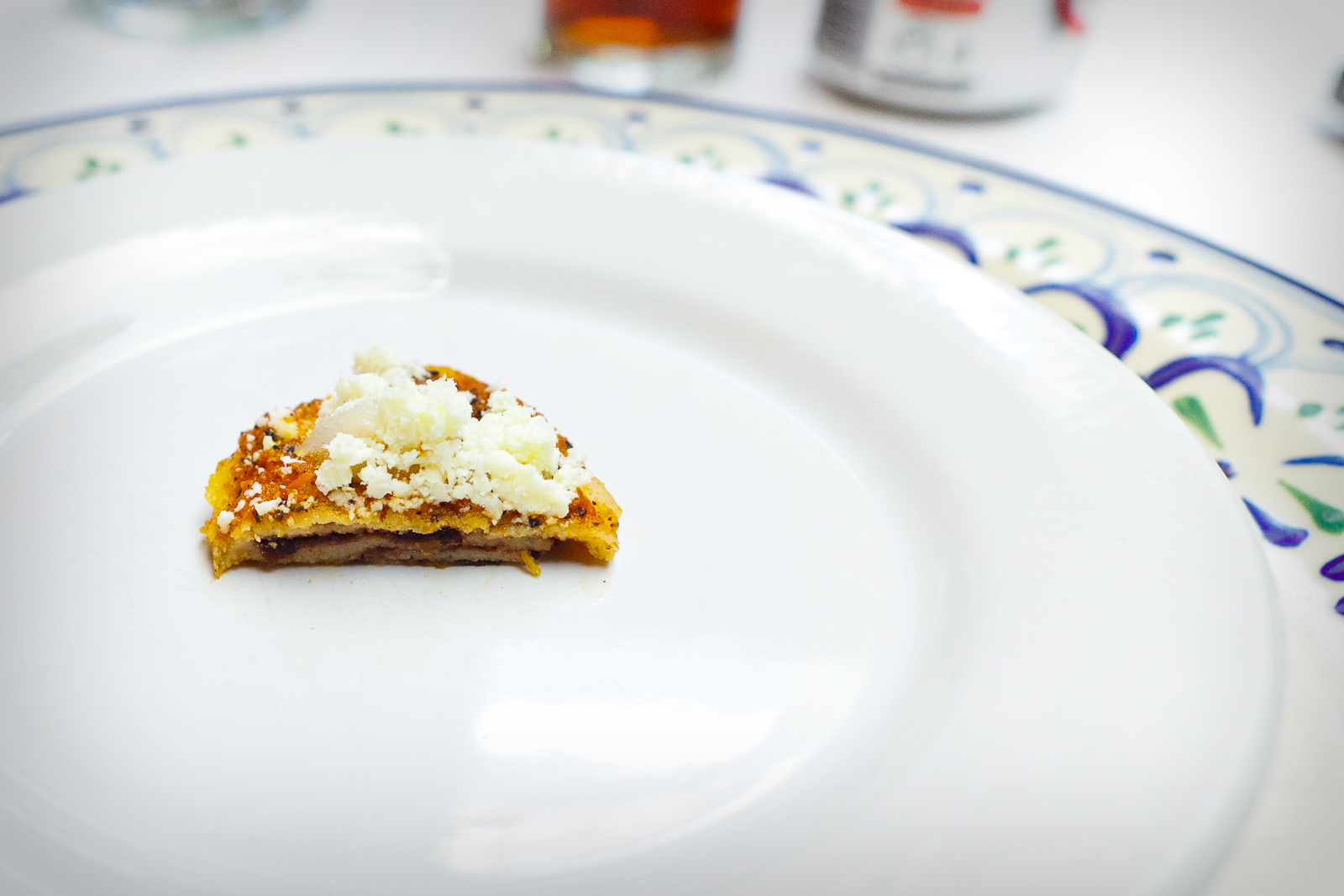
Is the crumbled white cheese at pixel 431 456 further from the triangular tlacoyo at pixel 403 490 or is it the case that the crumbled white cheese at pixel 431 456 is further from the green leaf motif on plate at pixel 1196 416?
the green leaf motif on plate at pixel 1196 416

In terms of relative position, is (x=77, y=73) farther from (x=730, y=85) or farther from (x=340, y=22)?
(x=730, y=85)

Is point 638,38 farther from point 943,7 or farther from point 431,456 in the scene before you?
point 431,456

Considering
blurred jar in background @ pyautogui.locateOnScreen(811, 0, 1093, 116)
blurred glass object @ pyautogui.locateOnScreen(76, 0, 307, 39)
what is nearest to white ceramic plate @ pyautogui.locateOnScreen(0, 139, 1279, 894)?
blurred jar in background @ pyautogui.locateOnScreen(811, 0, 1093, 116)

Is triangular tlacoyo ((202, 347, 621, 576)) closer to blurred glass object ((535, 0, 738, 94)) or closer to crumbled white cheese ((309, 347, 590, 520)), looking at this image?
crumbled white cheese ((309, 347, 590, 520))

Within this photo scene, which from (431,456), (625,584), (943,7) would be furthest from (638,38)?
(625,584)

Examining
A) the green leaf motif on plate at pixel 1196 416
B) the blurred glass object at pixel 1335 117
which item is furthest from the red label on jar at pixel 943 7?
the blurred glass object at pixel 1335 117

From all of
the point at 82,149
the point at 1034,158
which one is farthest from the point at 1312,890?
the point at 82,149
